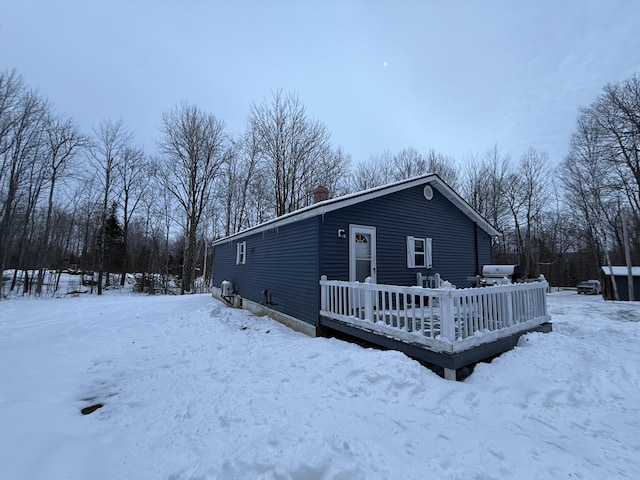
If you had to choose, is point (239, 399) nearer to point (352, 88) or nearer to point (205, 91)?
point (352, 88)

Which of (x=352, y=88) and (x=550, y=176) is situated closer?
(x=352, y=88)

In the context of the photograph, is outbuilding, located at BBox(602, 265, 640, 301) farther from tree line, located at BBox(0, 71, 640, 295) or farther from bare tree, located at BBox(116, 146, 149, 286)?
bare tree, located at BBox(116, 146, 149, 286)

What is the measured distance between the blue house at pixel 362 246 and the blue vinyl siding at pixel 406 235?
25 millimetres

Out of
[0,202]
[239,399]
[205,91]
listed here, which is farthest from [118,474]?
[205,91]

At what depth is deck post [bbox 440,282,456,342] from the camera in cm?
396


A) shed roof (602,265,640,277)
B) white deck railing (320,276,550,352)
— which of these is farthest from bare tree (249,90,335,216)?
shed roof (602,265,640,277)

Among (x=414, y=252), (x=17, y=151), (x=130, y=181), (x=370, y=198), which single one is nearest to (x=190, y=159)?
(x=130, y=181)

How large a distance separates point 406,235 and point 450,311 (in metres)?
4.73

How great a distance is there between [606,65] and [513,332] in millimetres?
20784

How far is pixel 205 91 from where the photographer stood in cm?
2138

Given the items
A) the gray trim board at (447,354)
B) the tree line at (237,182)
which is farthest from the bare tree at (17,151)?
the gray trim board at (447,354)

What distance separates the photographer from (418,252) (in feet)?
28.8

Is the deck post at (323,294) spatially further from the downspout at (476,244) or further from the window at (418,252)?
the downspout at (476,244)

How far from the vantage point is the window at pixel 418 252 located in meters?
8.44
